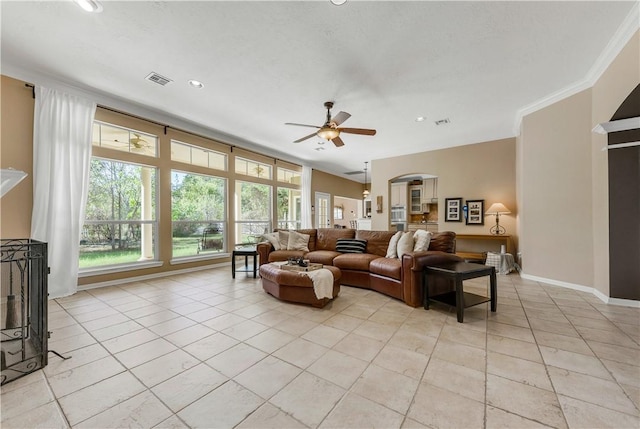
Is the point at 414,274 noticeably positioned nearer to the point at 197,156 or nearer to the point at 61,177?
the point at 197,156

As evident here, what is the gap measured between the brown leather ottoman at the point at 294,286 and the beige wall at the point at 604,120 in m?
3.58

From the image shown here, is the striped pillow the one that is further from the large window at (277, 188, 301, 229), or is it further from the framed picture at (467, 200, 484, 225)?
the framed picture at (467, 200, 484, 225)

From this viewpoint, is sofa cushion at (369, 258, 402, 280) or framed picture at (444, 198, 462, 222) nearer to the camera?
sofa cushion at (369, 258, 402, 280)

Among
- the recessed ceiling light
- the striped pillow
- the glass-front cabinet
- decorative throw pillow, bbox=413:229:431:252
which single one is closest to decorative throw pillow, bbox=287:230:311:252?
the striped pillow

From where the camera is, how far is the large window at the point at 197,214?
5.18m

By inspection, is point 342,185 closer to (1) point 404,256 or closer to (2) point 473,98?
(2) point 473,98

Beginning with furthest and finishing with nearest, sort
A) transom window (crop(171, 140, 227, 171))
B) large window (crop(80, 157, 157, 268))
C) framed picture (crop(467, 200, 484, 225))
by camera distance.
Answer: framed picture (crop(467, 200, 484, 225)) → transom window (crop(171, 140, 227, 171)) → large window (crop(80, 157, 157, 268))

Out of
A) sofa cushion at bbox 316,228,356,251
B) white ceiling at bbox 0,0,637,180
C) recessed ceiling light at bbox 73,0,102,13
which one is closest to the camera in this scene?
recessed ceiling light at bbox 73,0,102,13

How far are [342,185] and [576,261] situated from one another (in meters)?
7.65

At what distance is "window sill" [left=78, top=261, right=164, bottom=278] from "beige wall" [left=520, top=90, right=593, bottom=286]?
22.4 feet

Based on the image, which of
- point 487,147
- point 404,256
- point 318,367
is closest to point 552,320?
point 404,256

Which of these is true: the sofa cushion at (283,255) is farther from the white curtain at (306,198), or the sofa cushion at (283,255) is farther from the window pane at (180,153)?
the white curtain at (306,198)

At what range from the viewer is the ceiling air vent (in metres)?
3.42

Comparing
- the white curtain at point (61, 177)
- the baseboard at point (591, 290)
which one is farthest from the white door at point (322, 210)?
the white curtain at point (61, 177)
